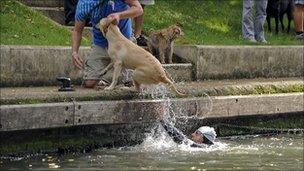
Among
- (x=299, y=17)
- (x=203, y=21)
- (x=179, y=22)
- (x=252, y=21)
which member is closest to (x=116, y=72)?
(x=179, y=22)

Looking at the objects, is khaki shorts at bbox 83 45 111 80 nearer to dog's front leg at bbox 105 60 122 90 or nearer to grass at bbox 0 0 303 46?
dog's front leg at bbox 105 60 122 90

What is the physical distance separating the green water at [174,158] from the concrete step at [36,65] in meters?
1.54

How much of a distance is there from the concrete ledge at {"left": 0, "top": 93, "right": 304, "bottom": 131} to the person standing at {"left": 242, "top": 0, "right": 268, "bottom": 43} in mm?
2967

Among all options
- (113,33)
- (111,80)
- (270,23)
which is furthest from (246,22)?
(113,33)

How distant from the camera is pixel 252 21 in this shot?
15.9 m

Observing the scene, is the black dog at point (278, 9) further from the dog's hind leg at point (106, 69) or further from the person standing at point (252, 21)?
the dog's hind leg at point (106, 69)

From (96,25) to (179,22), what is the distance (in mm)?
4632

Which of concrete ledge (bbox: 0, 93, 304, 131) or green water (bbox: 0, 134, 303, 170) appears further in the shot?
concrete ledge (bbox: 0, 93, 304, 131)

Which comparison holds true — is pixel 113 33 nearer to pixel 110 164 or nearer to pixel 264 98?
pixel 110 164

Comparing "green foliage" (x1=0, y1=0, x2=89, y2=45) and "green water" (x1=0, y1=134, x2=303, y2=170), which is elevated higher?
"green foliage" (x1=0, y1=0, x2=89, y2=45)

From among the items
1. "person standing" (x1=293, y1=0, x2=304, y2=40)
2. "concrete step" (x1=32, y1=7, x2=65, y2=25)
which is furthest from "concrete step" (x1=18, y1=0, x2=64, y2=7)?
"person standing" (x1=293, y1=0, x2=304, y2=40)

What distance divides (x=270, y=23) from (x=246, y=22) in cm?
270

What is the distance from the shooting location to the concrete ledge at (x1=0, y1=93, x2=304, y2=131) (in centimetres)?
959

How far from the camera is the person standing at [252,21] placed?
15.6 m
